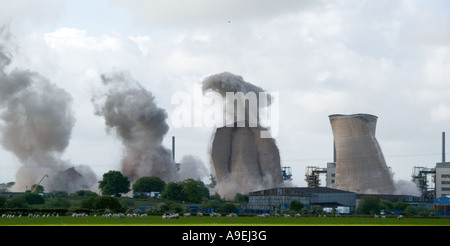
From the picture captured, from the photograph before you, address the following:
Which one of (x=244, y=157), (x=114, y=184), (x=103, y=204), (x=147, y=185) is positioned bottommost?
(x=103, y=204)

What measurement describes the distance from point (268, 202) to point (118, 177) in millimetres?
40174

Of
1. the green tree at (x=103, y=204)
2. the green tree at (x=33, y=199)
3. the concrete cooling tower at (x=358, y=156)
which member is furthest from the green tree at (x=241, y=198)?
the green tree at (x=103, y=204)

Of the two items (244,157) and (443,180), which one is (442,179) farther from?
(244,157)

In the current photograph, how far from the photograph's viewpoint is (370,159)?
575 ft

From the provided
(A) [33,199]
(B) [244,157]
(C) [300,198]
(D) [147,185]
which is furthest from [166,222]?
(B) [244,157]

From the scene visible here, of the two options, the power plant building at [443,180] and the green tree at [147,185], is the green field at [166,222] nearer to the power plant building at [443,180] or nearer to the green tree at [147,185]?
the green tree at [147,185]

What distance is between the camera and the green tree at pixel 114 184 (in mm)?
164125

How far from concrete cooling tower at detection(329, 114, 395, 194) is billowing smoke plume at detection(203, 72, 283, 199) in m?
20.7

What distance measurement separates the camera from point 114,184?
165125mm

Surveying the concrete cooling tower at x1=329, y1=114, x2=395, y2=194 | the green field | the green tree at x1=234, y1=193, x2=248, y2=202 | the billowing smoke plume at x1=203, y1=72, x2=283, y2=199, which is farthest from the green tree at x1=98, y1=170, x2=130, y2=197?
the green field

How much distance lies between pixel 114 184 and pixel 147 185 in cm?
657
